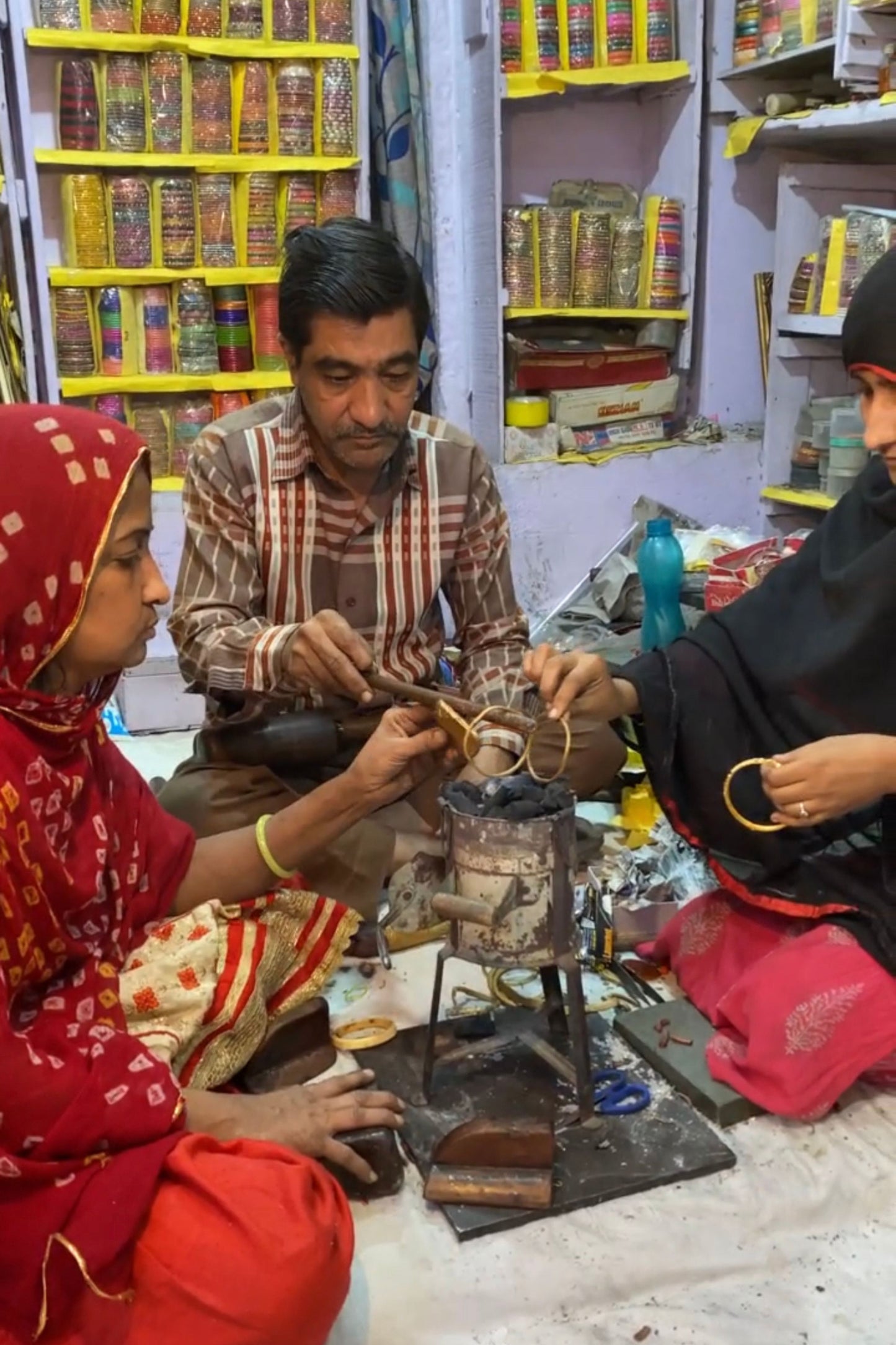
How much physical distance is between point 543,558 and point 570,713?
81.8 inches

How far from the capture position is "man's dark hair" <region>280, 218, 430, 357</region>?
6.57 feet

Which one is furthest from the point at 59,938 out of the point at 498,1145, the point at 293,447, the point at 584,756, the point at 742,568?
the point at 742,568

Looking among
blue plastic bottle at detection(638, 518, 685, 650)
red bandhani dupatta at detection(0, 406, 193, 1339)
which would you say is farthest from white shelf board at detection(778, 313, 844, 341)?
red bandhani dupatta at detection(0, 406, 193, 1339)

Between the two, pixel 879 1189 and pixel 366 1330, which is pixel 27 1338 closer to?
pixel 366 1330

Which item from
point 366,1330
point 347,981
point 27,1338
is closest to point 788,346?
point 347,981

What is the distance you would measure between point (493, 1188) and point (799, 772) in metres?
0.67

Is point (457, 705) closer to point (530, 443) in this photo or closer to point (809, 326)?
point (809, 326)

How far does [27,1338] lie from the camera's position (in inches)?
48.7

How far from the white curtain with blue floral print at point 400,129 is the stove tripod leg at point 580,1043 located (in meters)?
2.42

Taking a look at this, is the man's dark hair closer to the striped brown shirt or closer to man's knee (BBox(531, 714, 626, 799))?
the striped brown shirt

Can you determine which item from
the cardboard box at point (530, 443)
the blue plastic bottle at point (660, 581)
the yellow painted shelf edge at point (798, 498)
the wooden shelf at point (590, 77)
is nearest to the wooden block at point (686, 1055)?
the blue plastic bottle at point (660, 581)

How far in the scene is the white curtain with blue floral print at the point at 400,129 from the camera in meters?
3.53

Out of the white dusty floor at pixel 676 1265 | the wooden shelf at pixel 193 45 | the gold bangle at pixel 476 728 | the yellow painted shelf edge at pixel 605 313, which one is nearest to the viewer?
the white dusty floor at pixel 676 1265

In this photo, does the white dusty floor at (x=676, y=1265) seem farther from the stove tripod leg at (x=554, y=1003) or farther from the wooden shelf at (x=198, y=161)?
the wooden shelf at (x=198, y=161)
